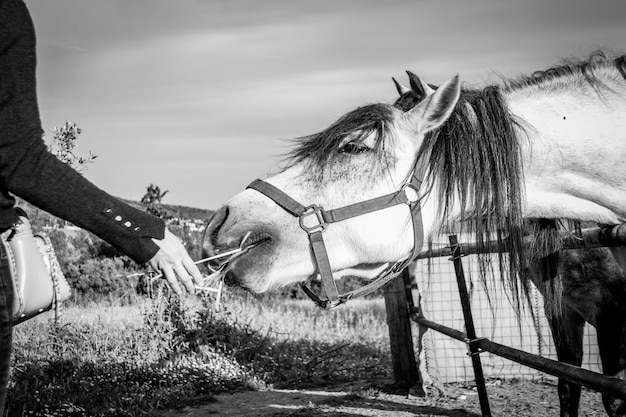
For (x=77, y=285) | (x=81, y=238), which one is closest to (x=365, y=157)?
(x=77, y=285)

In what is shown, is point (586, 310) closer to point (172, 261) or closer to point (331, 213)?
point (331, 213)

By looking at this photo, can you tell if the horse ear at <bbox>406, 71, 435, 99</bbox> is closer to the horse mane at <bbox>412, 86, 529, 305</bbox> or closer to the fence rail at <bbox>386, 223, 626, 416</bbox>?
the horse mane at <bbox>412, 86, 529, 305</bbox>

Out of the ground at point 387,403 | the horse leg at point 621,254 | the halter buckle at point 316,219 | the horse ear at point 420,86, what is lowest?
the ground at point 387,403

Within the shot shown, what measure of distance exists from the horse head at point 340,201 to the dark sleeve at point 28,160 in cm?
69

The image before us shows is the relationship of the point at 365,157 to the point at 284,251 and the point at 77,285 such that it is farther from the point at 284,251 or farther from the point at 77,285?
the point at 77,285

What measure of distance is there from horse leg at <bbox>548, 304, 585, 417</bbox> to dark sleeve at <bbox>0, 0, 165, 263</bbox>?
3.13m

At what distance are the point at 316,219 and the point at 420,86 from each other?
76 centimetres

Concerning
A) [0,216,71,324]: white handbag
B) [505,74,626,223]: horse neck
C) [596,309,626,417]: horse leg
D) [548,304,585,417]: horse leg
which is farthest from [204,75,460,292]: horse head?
[596,309,626,417]: horse leg

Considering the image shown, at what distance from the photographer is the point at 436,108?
7.63 ft

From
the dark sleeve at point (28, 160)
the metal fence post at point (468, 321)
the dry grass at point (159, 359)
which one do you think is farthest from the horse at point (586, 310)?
the dry grass at point (159, 359)

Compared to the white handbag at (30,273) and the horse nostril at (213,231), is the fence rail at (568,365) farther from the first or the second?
the white handbag at (30,273)

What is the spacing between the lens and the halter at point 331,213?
2244 millimetres

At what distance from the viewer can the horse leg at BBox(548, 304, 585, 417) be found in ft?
12.8

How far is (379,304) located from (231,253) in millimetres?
12125
